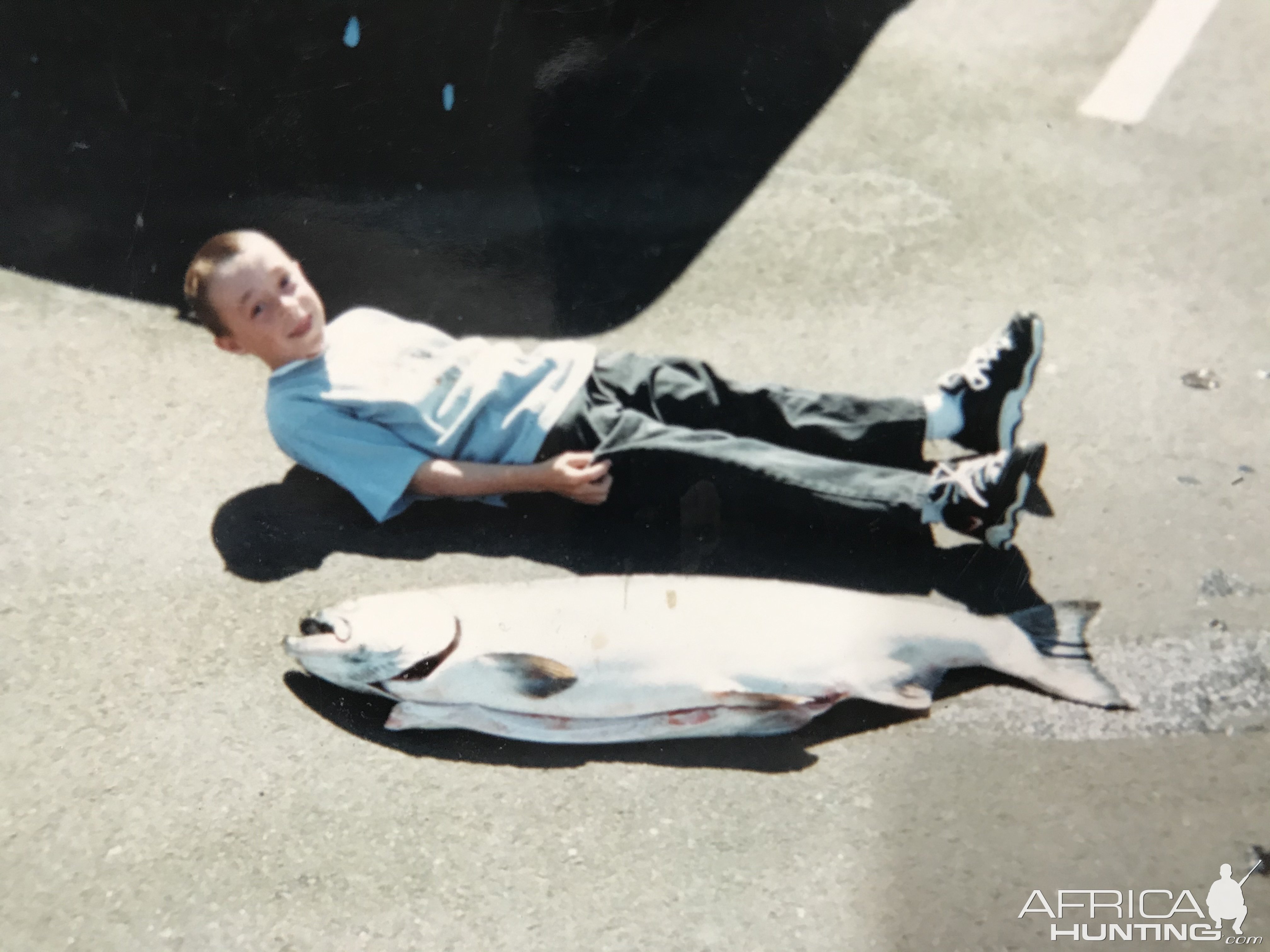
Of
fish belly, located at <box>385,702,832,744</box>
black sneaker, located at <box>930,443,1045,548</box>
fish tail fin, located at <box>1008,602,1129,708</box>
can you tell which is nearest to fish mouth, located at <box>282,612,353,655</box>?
fish belly, located at <box>385,702,832,744</box>

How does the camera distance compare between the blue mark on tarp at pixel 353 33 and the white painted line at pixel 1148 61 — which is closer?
the white painted line at pixel 1148 61

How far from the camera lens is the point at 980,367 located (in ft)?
9.57

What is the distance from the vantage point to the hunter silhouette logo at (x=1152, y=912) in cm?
223

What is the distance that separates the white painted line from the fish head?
139 inches

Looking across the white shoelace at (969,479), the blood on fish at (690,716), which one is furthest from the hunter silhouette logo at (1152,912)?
the white shoelace at (969,479)

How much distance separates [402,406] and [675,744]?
122 centimetres

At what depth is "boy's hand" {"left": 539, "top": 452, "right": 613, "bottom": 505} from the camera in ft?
9.30

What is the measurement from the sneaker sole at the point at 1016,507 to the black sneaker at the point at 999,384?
17cm

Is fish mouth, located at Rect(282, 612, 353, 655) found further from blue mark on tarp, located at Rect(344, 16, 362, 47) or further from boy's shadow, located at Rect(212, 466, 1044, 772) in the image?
blue mark on tarp, located at Rect(344, 16, 362, 47)

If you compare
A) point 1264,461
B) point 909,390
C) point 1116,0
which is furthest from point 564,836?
point 1116,0

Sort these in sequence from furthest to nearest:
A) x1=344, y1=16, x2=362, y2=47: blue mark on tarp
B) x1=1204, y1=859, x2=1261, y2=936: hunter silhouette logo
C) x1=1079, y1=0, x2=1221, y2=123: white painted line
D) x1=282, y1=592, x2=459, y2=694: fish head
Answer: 1. x1=344, y1=16, x2=362, y2=47: blue mark on tarp
2. x1=1079, y1=0, x2=1221, y2=123: white painted line
3. x1=282, y1=592, x2=459, y2=694: fish head
4. x1=1204, y1=859, x2=1261, y2=936: hunter silhouette logo

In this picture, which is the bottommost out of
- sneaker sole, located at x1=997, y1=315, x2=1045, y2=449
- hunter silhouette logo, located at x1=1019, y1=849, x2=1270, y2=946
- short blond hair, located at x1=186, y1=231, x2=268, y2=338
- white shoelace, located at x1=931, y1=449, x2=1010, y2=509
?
hunter silhouette logo, located at x1=1019, y1=849, x2=1270, y2=946

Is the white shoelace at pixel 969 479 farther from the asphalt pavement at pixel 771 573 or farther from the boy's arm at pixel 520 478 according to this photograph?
the boy's arm at pixel 520 478

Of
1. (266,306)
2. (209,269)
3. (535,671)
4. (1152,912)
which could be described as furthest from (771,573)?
(209,269)
